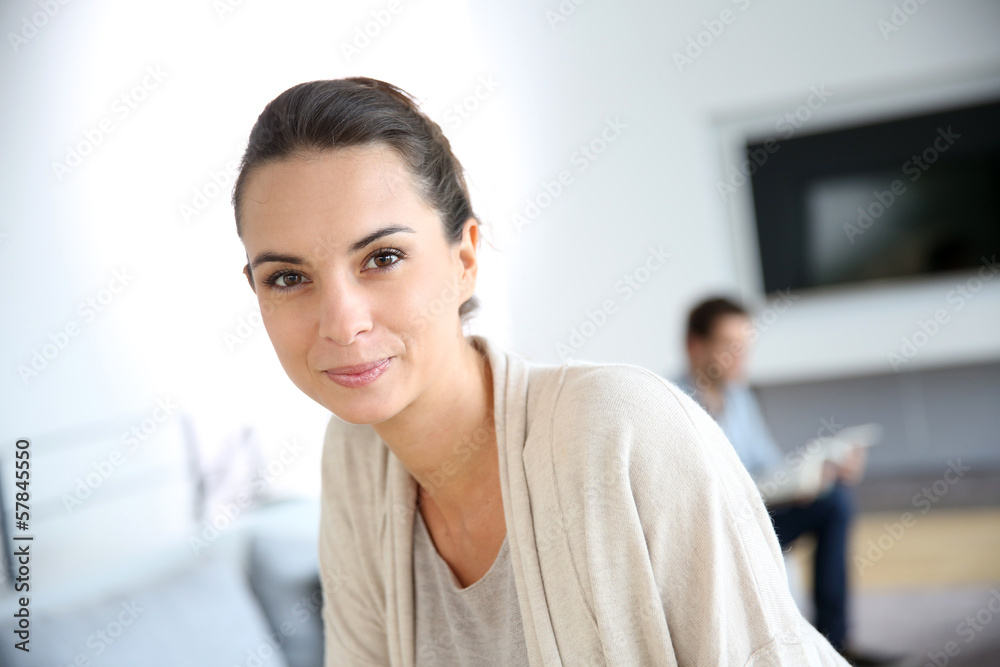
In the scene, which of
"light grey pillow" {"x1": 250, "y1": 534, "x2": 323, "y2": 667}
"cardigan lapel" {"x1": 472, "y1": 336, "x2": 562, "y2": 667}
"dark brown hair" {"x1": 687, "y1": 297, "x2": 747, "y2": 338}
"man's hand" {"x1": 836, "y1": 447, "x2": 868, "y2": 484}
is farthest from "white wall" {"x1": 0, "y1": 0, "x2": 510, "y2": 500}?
"man's hand" {"x1": 836, "y1": 447, "x2": 868, "y2": 484}

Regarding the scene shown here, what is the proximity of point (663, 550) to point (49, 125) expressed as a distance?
4.08 feet

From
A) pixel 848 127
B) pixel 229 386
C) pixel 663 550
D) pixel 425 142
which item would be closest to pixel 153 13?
pixel 229 386

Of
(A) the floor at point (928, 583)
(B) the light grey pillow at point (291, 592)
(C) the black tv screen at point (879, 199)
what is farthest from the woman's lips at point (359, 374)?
(C) the black tv screen at point (879, 199)

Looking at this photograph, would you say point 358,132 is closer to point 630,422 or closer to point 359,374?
point 359,374

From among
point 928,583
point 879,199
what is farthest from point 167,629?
point 879,199

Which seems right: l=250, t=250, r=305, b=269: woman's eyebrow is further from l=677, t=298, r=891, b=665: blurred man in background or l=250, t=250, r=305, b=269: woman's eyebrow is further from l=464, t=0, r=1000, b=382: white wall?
l=464, t=0, r=1000, b=382: white wall

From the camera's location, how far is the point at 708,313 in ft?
9.12

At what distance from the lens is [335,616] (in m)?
1.34

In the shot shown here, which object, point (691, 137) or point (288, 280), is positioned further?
point (691, 137)

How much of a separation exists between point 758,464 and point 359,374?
7.11ft

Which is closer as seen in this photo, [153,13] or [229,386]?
[153,13]

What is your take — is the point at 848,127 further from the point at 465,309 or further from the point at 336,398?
the point at 336,398

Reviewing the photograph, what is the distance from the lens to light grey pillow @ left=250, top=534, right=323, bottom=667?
1.78 metres

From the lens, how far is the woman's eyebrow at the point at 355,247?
1.01m
